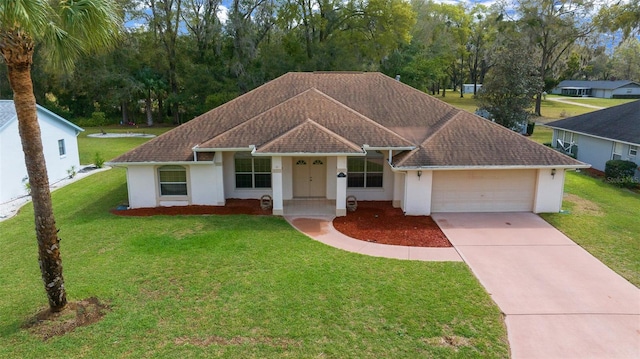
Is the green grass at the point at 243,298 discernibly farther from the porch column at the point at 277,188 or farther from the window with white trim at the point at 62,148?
the window with white trim at the point at 62,148

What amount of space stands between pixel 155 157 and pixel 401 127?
9703mm

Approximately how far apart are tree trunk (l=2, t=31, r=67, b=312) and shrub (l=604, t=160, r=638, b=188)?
23.4 metres

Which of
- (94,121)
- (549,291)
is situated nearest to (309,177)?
(549,291)

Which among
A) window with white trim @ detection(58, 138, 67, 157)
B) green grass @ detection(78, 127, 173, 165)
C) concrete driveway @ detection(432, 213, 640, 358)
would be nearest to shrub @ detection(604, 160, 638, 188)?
concrete driveway @ detection(432, 213, 640, 358)

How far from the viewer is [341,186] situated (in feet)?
51.6

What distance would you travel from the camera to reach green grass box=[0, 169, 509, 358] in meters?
8.01

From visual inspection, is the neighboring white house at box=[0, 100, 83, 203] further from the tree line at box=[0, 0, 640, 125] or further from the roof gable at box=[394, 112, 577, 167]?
the tree line at box=[0, 0, 640, 125]

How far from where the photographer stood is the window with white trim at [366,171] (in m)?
17.5

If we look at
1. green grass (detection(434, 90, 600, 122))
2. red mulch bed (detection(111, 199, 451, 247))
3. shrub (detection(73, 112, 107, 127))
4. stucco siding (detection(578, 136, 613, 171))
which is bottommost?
red mulch bed (detection(111, 199, 451, 247))

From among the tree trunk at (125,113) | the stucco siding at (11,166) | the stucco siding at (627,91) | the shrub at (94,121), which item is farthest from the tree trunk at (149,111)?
the stucco siding at (627,91)

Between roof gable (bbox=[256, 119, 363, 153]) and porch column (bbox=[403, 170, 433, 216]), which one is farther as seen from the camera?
porch column (bbox=[403, 170, 433, 216])

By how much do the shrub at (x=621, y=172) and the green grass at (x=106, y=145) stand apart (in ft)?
95.4

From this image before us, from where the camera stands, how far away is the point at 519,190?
16266mm

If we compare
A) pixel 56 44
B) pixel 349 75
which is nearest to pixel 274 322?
pixel 56 44
